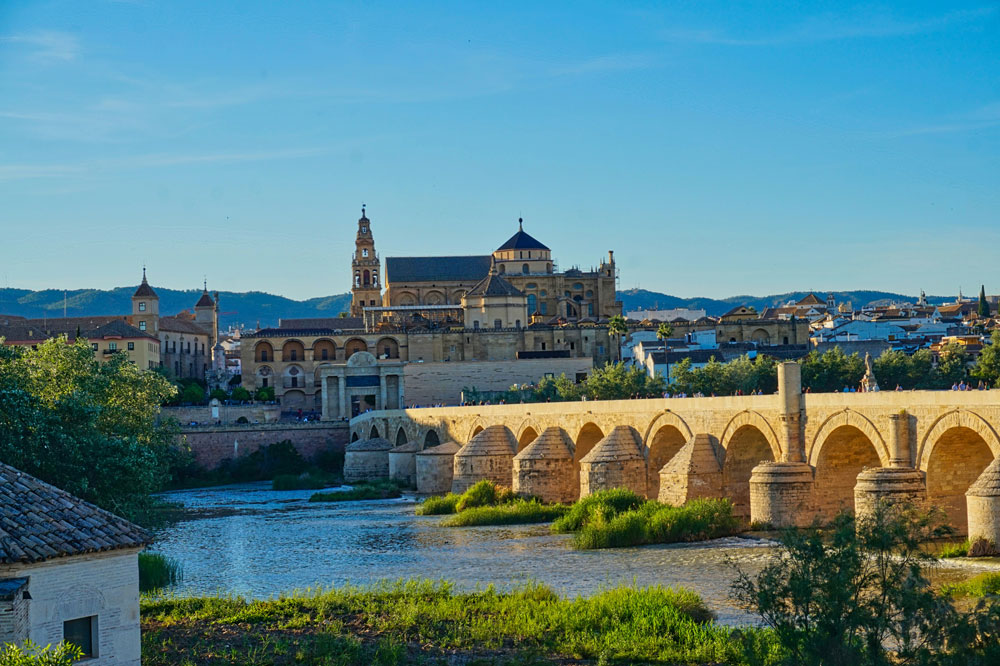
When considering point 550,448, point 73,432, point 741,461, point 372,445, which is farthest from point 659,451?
point 372,445

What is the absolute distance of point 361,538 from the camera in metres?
35.2

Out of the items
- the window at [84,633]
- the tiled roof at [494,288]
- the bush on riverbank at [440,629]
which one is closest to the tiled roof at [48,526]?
the window at [84,633]

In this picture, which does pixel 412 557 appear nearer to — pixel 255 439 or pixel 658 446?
pixel 658 446

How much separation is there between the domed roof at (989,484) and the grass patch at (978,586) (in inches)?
105

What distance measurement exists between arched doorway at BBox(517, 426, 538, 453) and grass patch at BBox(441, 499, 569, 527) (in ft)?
24.2

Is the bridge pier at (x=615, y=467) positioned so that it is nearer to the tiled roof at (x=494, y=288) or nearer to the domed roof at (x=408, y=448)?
the domed roof at (x=408, y=448)

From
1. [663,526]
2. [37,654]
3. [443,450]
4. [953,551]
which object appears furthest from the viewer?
[443,450]

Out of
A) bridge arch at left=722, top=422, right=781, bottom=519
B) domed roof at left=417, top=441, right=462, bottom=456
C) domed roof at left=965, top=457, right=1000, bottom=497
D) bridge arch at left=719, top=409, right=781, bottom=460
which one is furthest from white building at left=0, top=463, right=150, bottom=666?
domed roof at left=417, top=441, right=462, bottom=456

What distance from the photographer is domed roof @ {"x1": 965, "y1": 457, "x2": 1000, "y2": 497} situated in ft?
78.2

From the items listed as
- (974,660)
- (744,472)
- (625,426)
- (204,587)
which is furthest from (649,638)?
(625,426)

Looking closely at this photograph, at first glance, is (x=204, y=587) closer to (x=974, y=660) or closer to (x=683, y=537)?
(x=683, y=537)

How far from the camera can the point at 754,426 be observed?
33.1 meters

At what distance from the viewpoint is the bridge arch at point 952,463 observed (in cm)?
2698

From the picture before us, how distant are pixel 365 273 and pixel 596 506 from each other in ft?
240
